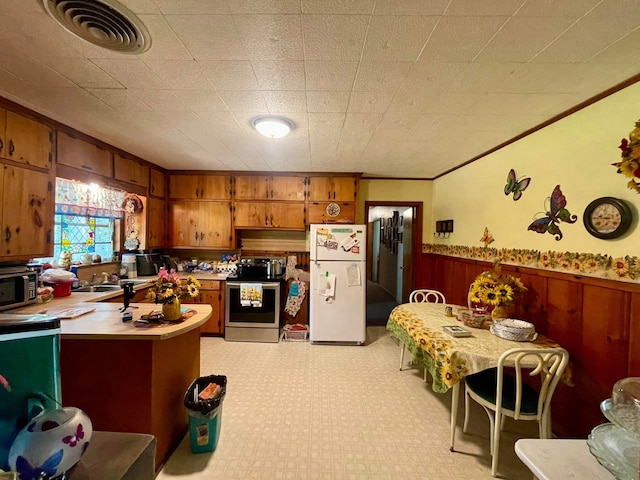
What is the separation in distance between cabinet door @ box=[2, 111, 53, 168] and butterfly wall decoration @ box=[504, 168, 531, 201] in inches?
163

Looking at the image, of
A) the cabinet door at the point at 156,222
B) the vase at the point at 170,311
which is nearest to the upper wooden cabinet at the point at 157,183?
the cabinet door at the point at 156,222

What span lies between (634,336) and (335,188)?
10.8 feet

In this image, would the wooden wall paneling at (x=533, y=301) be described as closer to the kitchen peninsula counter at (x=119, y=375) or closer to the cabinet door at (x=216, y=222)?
the kitchen peninsula counter at (x=119, y=375)

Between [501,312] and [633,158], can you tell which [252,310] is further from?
[633,158]

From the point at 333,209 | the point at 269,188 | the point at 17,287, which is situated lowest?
the point at 17,287

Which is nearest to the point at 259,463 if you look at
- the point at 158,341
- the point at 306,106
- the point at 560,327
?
the point at 158,341

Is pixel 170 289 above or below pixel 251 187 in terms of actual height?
below

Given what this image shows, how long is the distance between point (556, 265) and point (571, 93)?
1.21 metres

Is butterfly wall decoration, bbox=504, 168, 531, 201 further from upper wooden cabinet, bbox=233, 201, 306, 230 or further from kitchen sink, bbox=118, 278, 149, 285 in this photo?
kitchen sink, bbox=118, 278, 149, 285

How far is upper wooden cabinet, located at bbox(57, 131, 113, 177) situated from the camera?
2.45 meters

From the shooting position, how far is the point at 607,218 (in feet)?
5.57

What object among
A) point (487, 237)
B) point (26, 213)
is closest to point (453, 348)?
point (487, 237)

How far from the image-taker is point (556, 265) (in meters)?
2.08

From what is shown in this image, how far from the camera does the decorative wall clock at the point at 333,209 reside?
413 centimetres
